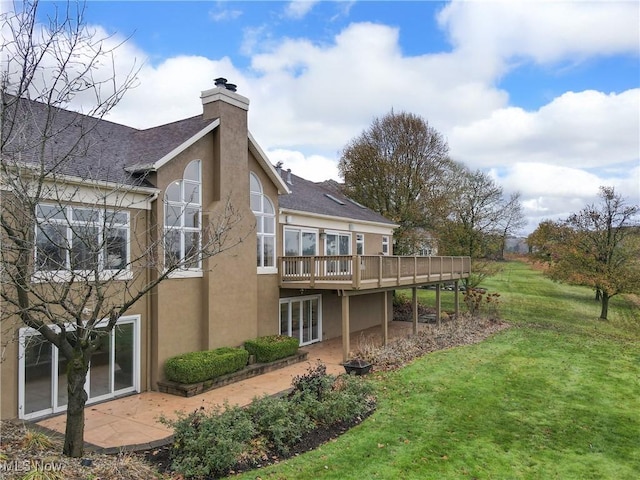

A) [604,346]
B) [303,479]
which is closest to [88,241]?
[303,479]

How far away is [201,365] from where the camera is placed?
33.5 feet

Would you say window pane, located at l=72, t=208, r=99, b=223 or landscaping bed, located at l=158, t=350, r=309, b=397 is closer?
window pane, located at l=72, t=208, r=99, b=223

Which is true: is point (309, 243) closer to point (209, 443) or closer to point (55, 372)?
point (55, 372)

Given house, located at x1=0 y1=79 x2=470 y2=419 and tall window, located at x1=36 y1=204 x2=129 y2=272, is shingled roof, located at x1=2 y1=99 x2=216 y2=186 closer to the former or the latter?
house, located at x1=0 y1=79 x2=470 y2=419

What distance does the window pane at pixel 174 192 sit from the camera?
1071cm

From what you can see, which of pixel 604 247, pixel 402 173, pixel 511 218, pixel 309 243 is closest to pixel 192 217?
pixel 309 243

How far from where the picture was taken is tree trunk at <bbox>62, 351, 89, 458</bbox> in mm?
5570

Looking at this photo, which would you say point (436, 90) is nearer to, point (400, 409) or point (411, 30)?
point (411, 30)

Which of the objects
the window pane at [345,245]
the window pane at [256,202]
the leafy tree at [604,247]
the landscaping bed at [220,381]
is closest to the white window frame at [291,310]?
the landscaping bed at [220,381]

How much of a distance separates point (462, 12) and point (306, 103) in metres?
9.86

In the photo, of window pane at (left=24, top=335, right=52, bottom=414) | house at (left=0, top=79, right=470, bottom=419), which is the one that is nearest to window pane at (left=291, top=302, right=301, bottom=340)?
house at (left=0, top=79, right=470, bottom=419)

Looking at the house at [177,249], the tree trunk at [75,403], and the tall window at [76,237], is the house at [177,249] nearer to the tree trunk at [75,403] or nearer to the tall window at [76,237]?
the tall window at [76,237]

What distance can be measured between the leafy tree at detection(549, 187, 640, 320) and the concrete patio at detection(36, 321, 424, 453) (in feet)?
56.8

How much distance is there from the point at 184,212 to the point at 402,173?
59.5ft
